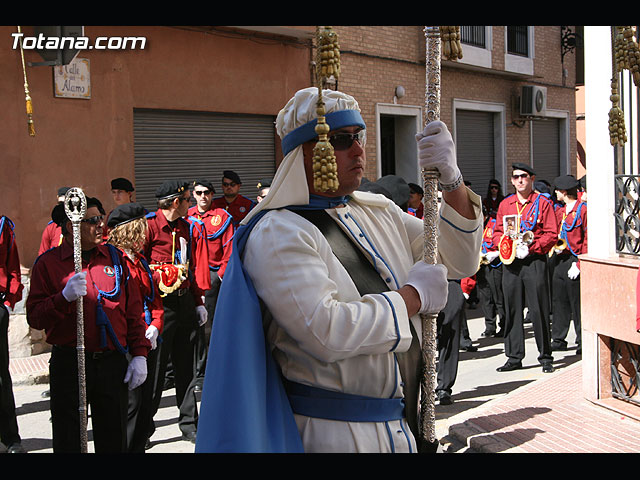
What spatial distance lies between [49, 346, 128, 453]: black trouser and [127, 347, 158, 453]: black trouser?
0.39 m

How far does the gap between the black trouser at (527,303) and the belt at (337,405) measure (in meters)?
6.34

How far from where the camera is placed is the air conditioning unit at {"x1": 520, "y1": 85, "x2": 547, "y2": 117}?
19344 millimetres

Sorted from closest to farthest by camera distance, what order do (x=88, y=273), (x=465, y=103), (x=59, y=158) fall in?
(x=88, y=273), (x=59, y=158), (x=465, y=103)

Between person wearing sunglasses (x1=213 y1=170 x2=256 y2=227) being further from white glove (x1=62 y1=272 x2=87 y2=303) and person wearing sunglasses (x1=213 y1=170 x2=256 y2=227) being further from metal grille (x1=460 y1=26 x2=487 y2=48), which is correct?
metal grille (x1=460 y1=26 x2=487 y2=48)

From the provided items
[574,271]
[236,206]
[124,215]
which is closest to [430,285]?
[124,215]

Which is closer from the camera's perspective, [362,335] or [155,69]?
[362,335]

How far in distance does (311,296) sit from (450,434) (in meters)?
4.07

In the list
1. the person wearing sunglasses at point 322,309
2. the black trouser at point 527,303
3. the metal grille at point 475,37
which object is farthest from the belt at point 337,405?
the metal grille at point 475,37

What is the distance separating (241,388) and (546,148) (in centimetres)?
2024

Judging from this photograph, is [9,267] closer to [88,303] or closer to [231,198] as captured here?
[88,303]

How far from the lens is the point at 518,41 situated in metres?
20.0

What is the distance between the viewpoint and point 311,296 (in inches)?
94.8
